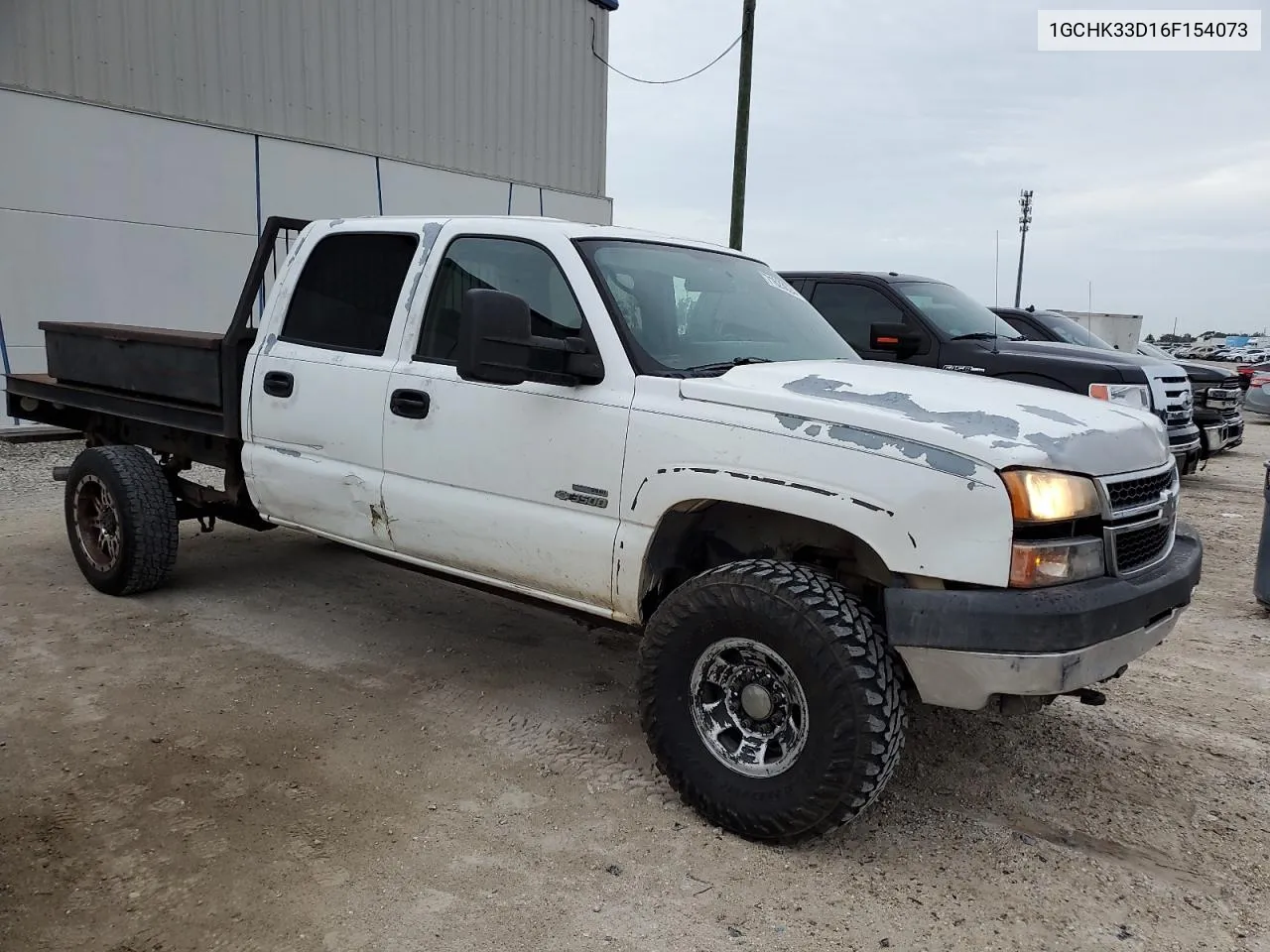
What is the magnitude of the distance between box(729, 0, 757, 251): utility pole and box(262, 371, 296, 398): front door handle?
997 cm

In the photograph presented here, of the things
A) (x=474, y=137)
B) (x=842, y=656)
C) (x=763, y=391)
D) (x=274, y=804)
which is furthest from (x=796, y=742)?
(x=474, y=137)

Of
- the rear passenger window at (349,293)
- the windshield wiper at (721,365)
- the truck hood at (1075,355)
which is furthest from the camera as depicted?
the truck hood at (1075,355)

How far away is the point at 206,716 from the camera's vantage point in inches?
150

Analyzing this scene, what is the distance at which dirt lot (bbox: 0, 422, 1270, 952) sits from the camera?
2613mm

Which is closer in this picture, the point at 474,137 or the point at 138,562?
the point at 138,562

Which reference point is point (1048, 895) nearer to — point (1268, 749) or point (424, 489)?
point (1268, 749)

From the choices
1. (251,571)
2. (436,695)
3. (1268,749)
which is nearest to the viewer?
(1268,749)

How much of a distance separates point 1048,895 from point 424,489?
2.58 m

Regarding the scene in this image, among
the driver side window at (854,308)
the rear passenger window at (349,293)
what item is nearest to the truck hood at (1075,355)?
the driver side window at (854,308)

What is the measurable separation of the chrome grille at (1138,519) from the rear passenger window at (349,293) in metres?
2.84

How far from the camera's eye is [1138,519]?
2.94m

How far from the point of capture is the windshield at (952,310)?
8.20 metres

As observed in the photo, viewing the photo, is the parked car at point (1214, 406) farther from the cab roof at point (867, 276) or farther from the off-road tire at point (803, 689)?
the off-road tire at point (803, 689)

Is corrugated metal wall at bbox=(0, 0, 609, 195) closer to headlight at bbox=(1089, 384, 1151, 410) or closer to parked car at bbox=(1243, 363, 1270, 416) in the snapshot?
headlight at bbox=(1089, 384, 1151, 410)
